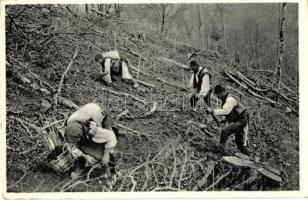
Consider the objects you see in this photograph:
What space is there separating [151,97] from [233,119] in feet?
2.18

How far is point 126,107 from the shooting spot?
3.98 meters

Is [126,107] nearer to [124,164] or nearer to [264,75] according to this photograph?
[124,164]

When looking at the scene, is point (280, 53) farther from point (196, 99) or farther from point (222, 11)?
point (196, 99)

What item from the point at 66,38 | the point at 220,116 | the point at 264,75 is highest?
the point at 66,38

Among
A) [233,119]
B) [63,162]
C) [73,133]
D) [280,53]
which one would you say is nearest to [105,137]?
[73,133]

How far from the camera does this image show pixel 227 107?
3.98 m

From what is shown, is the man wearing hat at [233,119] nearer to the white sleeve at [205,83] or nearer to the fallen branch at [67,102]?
the white sleeve at [205,83]

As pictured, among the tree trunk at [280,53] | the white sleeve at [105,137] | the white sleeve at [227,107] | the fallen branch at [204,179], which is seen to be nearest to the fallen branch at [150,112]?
the white sleeve at [105,137]

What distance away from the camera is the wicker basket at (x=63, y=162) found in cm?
388

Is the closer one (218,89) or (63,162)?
(63,162)

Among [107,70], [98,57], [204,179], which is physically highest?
[98,57]

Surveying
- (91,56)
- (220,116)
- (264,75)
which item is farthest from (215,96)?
(91,56)

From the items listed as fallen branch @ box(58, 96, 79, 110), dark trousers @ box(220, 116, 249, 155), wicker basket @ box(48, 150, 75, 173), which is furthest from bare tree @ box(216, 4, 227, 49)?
wicker basket @ box(48, 150, 75, 173)
